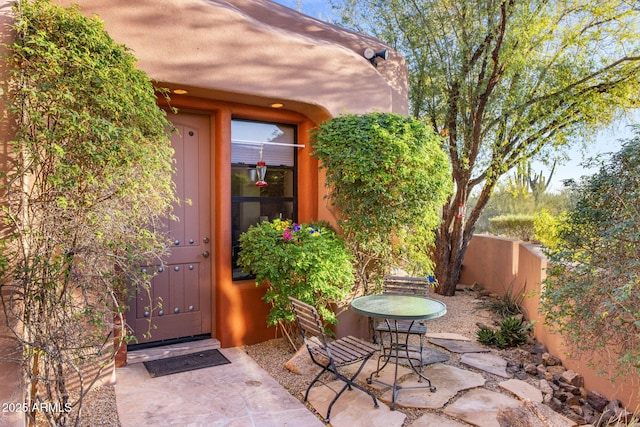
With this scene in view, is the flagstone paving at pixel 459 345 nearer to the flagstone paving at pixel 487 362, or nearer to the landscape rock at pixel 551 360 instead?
the flagstone paving at pixel 487 362

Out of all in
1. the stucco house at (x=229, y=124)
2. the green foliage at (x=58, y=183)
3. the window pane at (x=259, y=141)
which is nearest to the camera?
the green foliage at (x=58, y=183)

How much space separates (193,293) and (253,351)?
39.8 inches

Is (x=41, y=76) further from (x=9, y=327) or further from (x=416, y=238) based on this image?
(x=416, y=238)

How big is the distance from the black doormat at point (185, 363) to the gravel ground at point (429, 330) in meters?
0.41

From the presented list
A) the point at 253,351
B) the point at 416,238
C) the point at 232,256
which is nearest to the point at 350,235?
the point at 416,238

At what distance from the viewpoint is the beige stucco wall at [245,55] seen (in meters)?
4.08

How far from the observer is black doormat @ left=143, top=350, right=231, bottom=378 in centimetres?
422

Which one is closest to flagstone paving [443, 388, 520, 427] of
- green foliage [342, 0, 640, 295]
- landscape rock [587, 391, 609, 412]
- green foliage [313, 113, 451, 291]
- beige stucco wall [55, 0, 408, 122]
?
landscape rock [587, 391, 609, 412]

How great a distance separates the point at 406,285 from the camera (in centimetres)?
468

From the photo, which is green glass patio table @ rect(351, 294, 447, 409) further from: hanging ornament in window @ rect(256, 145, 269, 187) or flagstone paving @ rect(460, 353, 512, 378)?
hanging ornament in window @ rect(256, 145, 269, 187)

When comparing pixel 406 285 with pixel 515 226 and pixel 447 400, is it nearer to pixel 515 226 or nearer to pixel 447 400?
pixel 447 400

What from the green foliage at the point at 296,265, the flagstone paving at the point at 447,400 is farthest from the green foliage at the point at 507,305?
the green foliage at the point at 296,265

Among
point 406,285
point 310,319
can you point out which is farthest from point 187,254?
point 406,285

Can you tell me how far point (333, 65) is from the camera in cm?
539
